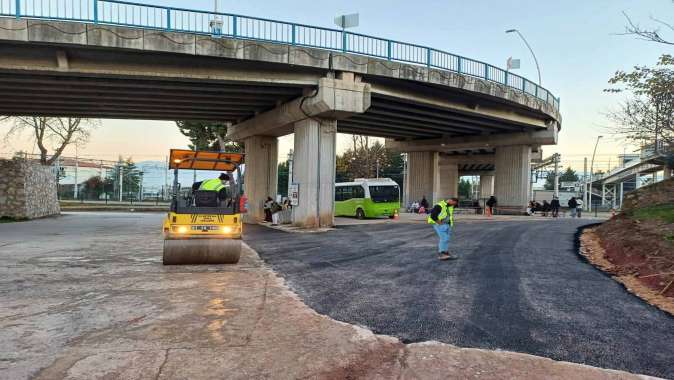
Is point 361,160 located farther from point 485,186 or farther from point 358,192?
point 358,192

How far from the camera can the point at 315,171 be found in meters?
20.8

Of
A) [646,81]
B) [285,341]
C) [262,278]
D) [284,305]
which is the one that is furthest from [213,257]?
[646,81]

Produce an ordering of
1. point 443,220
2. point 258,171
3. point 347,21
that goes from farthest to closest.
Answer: point 258,171
point 347,21
point 443,220

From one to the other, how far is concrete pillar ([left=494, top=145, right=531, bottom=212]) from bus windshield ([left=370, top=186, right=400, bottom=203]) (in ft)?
31.1

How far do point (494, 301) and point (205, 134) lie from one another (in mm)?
35565

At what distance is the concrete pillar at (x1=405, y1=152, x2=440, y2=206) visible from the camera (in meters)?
40.1

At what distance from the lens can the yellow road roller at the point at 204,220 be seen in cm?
1015

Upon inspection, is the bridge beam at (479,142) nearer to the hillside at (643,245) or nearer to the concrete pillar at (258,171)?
the concrete pillar at (258,171)

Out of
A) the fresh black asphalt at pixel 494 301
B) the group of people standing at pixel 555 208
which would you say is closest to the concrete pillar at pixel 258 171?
the fresh black asphalt at pixel 494 301

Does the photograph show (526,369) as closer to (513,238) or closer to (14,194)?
(513,238)

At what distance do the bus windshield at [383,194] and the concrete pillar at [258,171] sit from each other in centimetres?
677

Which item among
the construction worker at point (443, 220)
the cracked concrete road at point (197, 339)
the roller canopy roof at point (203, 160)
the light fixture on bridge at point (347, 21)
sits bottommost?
the cracked concrete road at point (197, 339)

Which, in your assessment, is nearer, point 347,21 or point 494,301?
point 494,301

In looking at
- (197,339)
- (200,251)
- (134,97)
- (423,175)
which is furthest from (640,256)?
(423,175)
